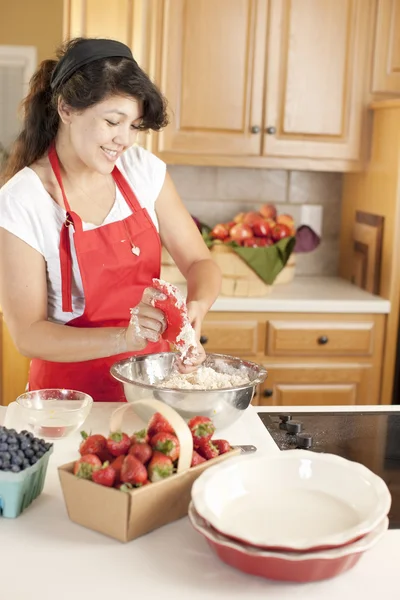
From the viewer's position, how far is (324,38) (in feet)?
11.2

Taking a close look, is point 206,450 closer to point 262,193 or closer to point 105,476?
point 105,476

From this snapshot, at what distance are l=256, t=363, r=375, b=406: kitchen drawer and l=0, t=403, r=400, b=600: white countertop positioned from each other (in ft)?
6.46

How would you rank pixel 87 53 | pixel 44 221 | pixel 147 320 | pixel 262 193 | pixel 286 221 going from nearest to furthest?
pixel 147 320 → pixel 87 53 → pixel 44 221 → pixel 286 221 → pixel 262 193

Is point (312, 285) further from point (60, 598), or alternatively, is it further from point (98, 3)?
point (60, 598)

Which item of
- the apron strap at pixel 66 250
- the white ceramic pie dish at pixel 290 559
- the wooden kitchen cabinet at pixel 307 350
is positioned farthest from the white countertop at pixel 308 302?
the white ceramic pie dish at pixel 290 559

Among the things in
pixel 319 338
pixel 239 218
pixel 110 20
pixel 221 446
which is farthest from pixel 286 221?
pixel 221 446

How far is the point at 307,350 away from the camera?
3354mm

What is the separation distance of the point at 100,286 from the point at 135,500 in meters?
0.91

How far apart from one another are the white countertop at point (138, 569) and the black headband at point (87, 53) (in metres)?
1.02

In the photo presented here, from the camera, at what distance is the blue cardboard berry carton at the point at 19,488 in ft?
4.37

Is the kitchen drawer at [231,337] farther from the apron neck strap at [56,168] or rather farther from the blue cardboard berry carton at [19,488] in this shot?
the blue cardboard berry carton at [19,488]

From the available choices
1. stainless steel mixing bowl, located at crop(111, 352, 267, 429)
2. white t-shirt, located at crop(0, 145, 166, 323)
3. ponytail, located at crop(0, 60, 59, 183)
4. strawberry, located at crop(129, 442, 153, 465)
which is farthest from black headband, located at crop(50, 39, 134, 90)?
strawberry, located at crop(129, 442, 153, 465)

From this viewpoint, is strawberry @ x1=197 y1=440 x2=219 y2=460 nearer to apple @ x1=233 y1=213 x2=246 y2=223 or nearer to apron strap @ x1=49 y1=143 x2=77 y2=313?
apron strap @ x1=49 y1=143 x2=77 y2=313

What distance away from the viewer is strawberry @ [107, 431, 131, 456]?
1.31 meters
